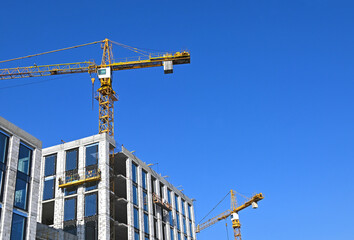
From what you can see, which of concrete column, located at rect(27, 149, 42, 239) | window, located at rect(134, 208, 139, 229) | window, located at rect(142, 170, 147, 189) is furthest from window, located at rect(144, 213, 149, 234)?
concrete column, located at rect(27, 149, 42, 239)

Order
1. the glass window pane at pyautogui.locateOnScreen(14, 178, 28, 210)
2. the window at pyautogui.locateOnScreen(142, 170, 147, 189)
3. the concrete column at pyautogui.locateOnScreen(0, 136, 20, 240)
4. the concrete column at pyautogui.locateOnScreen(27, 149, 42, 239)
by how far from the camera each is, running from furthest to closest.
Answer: the window at pyautogui.locateOnScreen(142, 170, 147, 189)
the concrete column at pyautogui.locateOnScreen(27, 149, 42, 239)
the glass window pane at pyautogui.locateOnScreen(14, 178, 28, 210)
the concrete column at pyautogui.locateOnScreen(0, 136, 20, 240)

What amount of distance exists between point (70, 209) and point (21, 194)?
2296cm

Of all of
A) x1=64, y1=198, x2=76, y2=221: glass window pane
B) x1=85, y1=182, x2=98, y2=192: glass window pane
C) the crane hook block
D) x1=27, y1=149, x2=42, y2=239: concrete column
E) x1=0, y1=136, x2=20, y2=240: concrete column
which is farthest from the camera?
the crane hook block

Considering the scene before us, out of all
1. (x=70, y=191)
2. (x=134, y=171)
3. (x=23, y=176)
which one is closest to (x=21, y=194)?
(x=23, y=176)

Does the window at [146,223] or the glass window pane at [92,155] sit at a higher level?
the glass window pane at [92,155]

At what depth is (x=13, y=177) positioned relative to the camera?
41281mm

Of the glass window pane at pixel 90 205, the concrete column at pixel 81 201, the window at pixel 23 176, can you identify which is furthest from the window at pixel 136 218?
the window at pixel 23 176

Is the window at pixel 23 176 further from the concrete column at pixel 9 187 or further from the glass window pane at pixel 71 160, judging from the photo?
the glass window pane at pixel 71 160

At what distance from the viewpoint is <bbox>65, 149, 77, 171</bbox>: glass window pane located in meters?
67.6

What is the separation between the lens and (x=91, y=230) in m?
61.4

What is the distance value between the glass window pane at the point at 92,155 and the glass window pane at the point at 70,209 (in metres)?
5.94

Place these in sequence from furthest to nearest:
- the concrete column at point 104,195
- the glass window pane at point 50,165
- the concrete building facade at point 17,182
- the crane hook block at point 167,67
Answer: the crane hook block at point 167,67 → the glass window pane at point 50,165 → the concrete column at point 104,195 → the concrete building facade at point 17,182

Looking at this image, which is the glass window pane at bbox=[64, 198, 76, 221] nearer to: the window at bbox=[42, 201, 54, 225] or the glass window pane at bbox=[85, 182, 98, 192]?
the glass window pane at bbox=[85, 182, 98, 192]

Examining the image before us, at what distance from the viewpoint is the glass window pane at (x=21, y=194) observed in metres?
41.4
